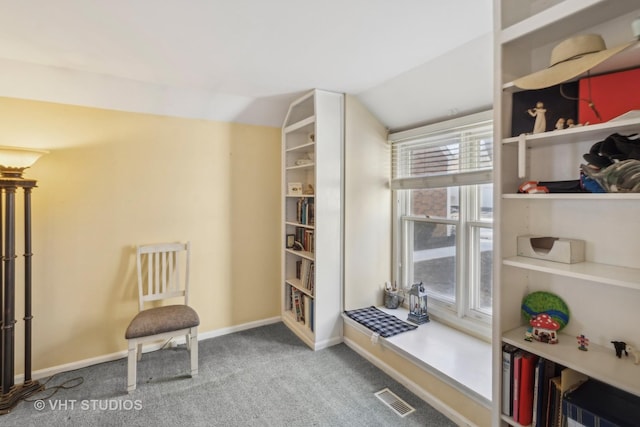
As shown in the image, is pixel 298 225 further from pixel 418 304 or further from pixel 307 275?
pixel 418 304

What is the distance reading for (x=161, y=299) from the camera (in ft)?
8.89

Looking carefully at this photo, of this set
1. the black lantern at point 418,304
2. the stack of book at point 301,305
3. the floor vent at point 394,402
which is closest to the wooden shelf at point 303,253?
the stack of book at point 301,305

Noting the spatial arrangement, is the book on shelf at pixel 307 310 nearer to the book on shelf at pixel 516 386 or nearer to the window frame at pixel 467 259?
the window frame at pixel 467 259

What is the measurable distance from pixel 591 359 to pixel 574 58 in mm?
1130

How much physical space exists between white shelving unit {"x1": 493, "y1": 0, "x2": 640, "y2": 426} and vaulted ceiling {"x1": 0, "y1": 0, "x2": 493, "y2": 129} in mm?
355

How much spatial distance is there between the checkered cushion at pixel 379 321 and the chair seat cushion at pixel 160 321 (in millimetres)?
1305

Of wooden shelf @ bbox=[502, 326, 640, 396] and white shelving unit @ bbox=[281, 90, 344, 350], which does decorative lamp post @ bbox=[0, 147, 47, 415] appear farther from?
wooden shelf @ bbox=[502, 326, 640, 396]

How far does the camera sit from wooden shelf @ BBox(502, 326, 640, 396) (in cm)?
107

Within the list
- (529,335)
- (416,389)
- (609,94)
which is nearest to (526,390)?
(529,335)

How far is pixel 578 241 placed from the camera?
1.32m

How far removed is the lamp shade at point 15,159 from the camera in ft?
6.32

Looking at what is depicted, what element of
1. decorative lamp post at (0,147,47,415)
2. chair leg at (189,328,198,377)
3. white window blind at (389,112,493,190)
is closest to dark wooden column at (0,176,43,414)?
decorative lamp post at (0,147,47,415)

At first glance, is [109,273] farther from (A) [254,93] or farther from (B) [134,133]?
(A) [254,93]

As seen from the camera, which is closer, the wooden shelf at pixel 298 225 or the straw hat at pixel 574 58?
the straw hat at pixel 574 58
